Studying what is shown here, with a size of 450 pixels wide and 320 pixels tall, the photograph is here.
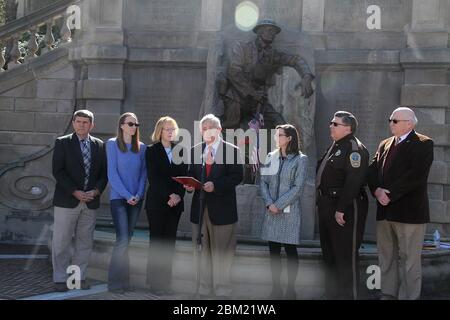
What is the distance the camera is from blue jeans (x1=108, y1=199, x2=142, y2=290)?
6758mm

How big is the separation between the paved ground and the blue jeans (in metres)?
0.16

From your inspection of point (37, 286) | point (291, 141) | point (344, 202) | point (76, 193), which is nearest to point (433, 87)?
point (291, 141)

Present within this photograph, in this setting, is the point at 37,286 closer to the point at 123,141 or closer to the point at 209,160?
the point at 123,141

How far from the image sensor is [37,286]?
23.4 feet

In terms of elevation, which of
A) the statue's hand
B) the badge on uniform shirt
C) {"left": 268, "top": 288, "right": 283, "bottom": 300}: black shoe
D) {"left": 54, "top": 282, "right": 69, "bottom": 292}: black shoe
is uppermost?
the statue's hand

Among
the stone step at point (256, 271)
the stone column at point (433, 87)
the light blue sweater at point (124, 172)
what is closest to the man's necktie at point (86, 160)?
the light blue sweater at point (124, 172)

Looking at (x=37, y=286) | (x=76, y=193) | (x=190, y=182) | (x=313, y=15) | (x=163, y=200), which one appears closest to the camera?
(x=190, y=182)

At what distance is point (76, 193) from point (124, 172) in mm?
555

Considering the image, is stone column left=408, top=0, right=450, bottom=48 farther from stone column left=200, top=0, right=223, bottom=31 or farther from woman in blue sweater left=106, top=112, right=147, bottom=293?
woman in blue sweater left=106, top=112, right=147, bottom=293

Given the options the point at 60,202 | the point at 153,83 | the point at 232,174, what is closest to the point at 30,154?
the point at 153,83

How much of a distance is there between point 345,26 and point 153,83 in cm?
339

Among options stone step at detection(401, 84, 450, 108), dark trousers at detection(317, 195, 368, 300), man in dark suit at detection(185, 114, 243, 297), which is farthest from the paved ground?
stone step at detection(401, 84, 450, 108)

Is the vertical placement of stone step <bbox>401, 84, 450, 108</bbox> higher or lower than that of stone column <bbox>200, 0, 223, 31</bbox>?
lower

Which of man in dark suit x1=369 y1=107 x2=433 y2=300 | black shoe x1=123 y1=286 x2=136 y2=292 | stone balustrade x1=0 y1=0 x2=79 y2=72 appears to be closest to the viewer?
man in dark suit x1=369 y1=107 x2=433 y2=300
